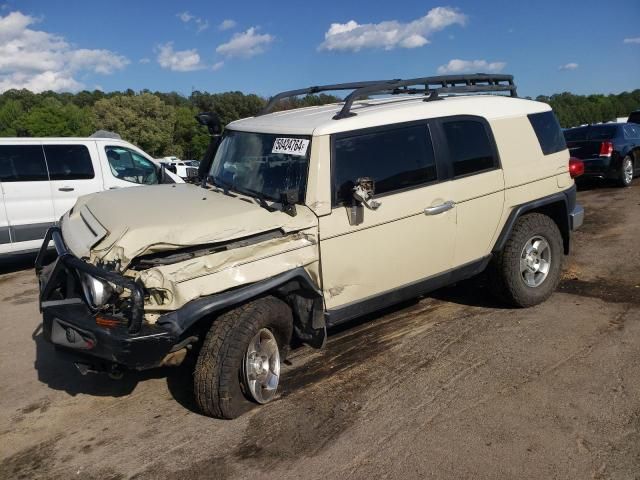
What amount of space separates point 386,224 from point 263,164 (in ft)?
3.49

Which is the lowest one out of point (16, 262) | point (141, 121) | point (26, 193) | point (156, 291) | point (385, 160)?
point (16, 262)

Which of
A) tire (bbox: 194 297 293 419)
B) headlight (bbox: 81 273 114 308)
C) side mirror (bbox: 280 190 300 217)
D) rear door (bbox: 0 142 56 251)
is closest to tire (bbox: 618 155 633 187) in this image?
side mirror (bbox: 280 190 300 217)

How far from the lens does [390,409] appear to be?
3.66 metres

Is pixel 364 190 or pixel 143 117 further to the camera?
pixel 143 117

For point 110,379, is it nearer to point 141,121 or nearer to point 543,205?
point 543,205

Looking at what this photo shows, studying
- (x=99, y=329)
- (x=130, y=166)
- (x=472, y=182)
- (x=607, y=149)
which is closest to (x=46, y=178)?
(x=130, y=166)

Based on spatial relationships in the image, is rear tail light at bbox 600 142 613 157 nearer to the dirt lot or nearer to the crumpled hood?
the dirt lot

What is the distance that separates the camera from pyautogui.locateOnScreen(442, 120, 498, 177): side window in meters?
4.60

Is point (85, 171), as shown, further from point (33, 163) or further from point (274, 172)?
point (274, 172)

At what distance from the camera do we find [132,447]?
3398 millimetres

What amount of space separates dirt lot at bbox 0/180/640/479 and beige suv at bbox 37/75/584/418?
1.18 feet

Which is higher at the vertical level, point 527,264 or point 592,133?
point 592,133

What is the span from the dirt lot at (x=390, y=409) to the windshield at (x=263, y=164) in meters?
1.45

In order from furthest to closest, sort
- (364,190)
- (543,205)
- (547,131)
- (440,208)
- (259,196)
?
(547,131) → (543,205) → (440,208) → (259,196) → (364,190)
